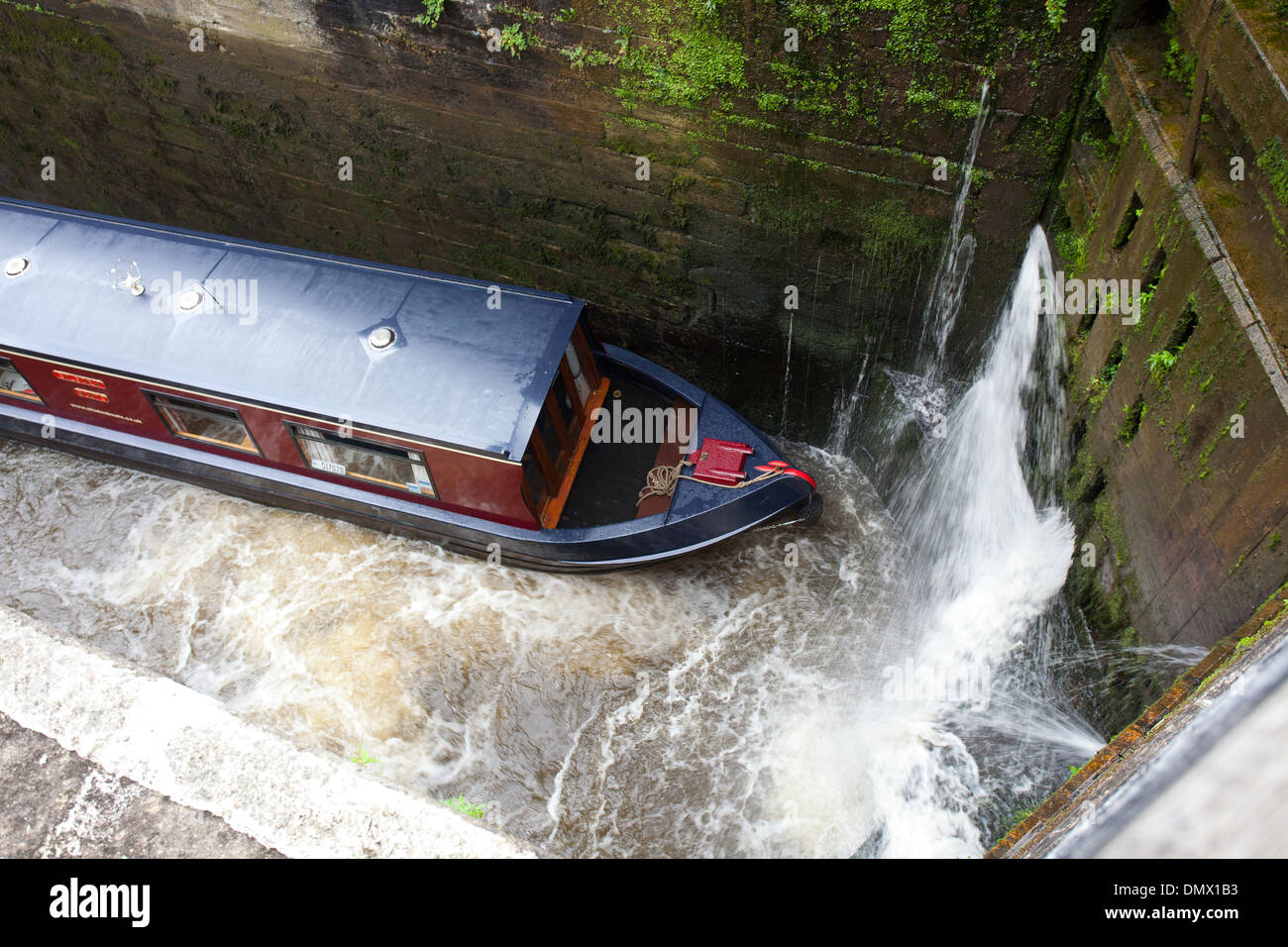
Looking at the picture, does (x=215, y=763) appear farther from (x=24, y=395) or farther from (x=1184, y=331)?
(x=24, y=395)

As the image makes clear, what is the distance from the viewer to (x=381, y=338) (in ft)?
20.7

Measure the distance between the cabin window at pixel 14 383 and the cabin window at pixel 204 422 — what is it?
1.36 m

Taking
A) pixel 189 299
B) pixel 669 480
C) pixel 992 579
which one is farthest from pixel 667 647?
pixel 189 299

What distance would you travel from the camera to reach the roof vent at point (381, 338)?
20.6 feet

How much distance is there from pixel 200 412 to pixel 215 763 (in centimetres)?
513

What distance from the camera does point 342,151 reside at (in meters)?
7.89

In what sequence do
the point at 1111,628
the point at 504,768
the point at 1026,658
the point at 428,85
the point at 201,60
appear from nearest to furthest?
the point at 1111,628
the point at 1026,658
the point at 504,768
the point at 428,85
the point at 201,60

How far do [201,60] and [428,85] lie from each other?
242 cm

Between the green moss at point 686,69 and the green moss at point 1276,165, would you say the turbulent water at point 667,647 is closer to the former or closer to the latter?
the green moss at point 1276,165

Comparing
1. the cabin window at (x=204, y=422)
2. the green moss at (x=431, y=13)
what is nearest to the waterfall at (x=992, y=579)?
the green moss at (x=431, y=13)

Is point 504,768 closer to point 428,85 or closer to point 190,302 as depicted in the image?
point 190,302

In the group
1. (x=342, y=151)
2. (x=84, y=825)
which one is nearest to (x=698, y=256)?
(x=342, y=151)

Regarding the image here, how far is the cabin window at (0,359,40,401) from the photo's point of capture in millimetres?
7129

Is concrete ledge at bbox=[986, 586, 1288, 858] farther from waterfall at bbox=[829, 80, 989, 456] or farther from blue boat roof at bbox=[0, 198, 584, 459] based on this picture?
blue boat roof at bbox=[0, 198, 584, 459]
